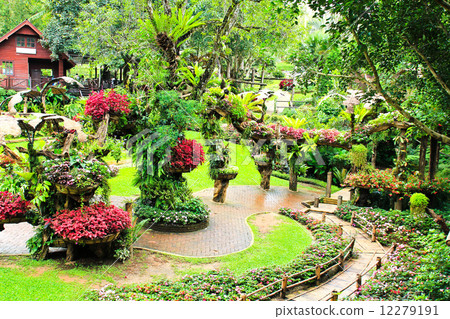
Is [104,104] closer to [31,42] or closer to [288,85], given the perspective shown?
[288,85]

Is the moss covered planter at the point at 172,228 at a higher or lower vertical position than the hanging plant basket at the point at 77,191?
lower

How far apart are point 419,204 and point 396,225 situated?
3.45ft

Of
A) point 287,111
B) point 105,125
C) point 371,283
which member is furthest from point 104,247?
point 287,111

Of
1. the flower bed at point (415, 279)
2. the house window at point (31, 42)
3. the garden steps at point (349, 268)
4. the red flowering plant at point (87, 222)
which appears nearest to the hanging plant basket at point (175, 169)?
the red flowering plant at point (87, 222)

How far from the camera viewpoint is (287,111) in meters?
30.4

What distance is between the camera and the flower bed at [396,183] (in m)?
14.1

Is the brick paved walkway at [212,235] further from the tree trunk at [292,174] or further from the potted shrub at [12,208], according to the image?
the tree trunk at [292,174]

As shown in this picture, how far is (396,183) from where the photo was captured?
1457 cm

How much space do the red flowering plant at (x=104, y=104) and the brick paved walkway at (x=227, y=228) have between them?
12.9ft

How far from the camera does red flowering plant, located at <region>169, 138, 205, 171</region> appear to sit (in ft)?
40.8

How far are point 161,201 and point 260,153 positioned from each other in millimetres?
7807

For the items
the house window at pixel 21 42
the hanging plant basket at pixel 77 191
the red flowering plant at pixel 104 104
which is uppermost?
the house window at pixel 21 42

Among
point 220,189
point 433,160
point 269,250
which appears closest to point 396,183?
point 433,160

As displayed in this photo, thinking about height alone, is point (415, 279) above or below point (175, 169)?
below
